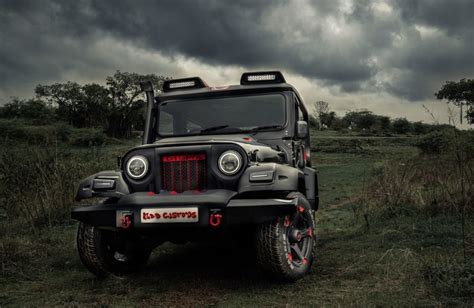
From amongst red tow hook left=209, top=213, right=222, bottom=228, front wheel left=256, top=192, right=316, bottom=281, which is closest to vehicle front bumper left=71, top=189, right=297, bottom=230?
red tow hook left=209, top=213, right=222, bottom=228

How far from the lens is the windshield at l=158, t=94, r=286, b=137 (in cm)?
572

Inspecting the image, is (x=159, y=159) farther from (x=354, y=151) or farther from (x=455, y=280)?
(x=354, y=151)

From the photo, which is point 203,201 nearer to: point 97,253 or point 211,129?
point 97,253

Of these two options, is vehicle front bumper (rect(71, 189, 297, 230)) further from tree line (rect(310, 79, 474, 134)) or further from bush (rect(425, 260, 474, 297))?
tree line (rect(310, 79, 474, 134))

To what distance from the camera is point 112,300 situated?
4363 mm

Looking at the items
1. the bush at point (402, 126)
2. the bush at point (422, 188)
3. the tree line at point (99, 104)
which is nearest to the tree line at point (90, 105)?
the tree line at point (99, 104)

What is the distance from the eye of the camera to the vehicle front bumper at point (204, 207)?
416 centimetres

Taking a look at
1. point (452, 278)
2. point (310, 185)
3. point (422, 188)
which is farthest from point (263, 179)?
point (422, 188)

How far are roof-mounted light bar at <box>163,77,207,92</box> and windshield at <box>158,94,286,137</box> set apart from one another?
249 millimetres

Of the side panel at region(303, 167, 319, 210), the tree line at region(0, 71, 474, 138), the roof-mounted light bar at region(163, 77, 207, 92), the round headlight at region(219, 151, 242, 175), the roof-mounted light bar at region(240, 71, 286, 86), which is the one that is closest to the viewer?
the round headlight at region(219, 151, 242, 175)

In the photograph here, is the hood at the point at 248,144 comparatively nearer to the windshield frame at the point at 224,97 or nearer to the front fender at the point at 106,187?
the windshield frame at the point at 224,97

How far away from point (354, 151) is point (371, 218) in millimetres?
26344

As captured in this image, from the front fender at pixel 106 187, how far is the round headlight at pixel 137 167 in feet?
0.43

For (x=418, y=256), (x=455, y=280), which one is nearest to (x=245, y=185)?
(x=455, y=280)
